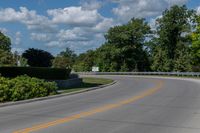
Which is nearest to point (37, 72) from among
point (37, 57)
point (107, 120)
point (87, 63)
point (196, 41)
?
point (107, 120)

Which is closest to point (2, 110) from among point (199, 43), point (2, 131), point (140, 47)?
point (2, 131)

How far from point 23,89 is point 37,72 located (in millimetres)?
11461

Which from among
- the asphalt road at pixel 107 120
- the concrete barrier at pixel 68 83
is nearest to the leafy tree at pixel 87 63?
the concrete barrier at pixel 68 83

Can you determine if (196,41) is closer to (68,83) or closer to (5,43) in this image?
(5,43)

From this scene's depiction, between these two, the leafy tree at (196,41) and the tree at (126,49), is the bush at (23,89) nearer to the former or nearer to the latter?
the leafy tree at (196,41)

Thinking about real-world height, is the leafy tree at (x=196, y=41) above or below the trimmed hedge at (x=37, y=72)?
above

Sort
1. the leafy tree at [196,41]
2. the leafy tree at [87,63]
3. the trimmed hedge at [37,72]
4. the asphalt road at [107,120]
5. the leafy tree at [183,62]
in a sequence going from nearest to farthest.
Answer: the asphalt road at [107,120] → the trimmed hedge at [37,72] → the leafy tree at [196,41] → the leafy tree at [183,62] → the leafy tree at [87,63]

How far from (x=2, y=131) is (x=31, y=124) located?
1548 millimetres

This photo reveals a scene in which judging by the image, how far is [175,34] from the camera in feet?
334

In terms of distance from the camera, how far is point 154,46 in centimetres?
10881

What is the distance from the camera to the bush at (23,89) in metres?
22.2

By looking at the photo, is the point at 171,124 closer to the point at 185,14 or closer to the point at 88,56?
the point at 185,14

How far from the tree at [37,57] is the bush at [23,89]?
39.8 metres

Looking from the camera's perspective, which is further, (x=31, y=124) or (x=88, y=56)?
(x=88, y=56)
